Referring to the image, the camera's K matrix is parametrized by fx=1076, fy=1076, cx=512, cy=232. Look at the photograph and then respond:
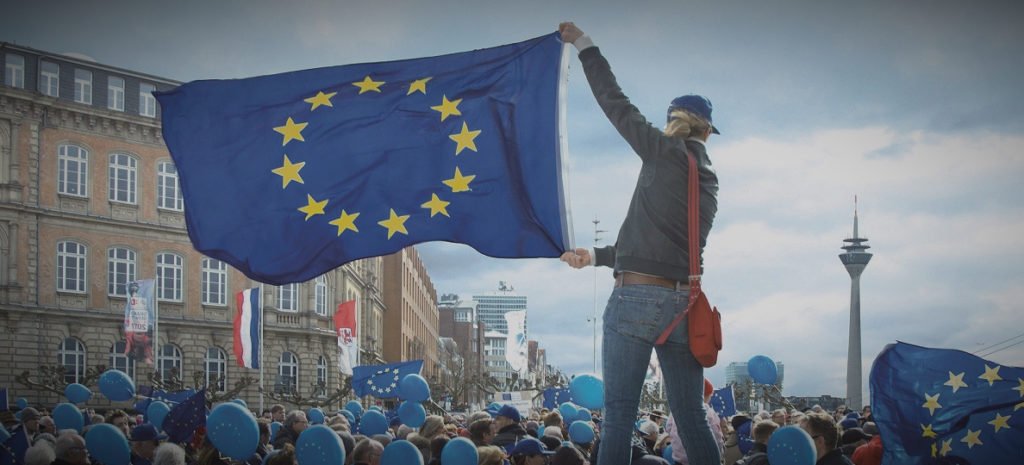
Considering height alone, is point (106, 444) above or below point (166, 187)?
below

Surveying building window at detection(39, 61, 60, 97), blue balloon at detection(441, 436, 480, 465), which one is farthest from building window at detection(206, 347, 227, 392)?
blue balloon at detection(441, 436, 480, 465)

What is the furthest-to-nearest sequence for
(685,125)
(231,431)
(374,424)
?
(374,424)
(231,431)
(685,125)

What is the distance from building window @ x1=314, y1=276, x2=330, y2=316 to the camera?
66375 millimetres

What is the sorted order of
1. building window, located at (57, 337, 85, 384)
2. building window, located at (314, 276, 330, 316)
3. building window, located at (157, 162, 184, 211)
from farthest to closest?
building window, located at (314, 276, 330, 316) < building window, located at (157, 162, 184, 211) < building window, located at (57, 337, 85, 384)

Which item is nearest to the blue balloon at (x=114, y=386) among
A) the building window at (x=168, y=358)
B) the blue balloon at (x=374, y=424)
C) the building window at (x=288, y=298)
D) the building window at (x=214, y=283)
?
the blue balloon at (x=374, y=424)

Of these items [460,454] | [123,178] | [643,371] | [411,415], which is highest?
[123,178]

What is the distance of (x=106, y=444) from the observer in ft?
29.4

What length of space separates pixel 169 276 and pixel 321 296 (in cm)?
1096

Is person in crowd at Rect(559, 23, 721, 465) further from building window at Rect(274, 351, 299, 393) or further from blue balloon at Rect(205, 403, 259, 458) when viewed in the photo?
building window at Rect(274, 351, 299, 393)

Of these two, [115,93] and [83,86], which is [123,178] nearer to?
[115,93]

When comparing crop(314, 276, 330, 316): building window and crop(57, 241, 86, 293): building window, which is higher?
crop(57, 241, 86, 293): building window

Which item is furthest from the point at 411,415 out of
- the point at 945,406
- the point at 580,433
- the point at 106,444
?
the point at 945,406

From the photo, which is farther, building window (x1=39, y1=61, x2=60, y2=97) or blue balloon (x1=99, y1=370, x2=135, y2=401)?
building window (x1=39, y1=61, x2=60, y2=97)

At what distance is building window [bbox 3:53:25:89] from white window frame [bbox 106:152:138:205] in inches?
231
